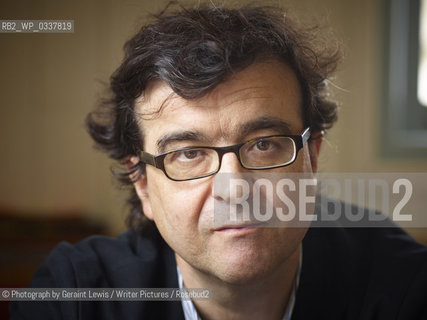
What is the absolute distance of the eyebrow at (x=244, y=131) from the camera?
61 centimetres

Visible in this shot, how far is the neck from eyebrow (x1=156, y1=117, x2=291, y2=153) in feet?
0.67

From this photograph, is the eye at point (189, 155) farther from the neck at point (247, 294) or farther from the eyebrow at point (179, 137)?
the neck at point (247, 294)

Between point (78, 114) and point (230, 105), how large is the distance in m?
1.19

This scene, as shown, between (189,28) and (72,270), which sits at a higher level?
(189,28)

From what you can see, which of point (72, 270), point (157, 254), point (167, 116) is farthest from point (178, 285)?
point (167, 116)

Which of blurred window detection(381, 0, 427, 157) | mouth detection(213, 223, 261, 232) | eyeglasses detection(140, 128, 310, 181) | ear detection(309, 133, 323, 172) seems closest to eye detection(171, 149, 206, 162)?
eyeglasses detection(140, 128, 310, 181)

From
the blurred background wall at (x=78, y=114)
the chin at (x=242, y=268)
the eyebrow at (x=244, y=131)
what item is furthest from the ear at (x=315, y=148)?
the blurred background wall at (x=78, y=114)

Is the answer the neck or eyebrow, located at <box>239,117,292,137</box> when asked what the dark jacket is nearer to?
the neck

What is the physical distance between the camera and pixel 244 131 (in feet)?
2.02

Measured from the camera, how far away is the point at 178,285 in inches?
29.7

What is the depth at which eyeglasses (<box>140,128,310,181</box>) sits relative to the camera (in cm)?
61

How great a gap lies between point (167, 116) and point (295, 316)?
1.21ft

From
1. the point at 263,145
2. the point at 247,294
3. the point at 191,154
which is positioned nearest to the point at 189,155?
the point at 191,154

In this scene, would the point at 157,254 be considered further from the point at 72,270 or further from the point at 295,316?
the point at 295,316
